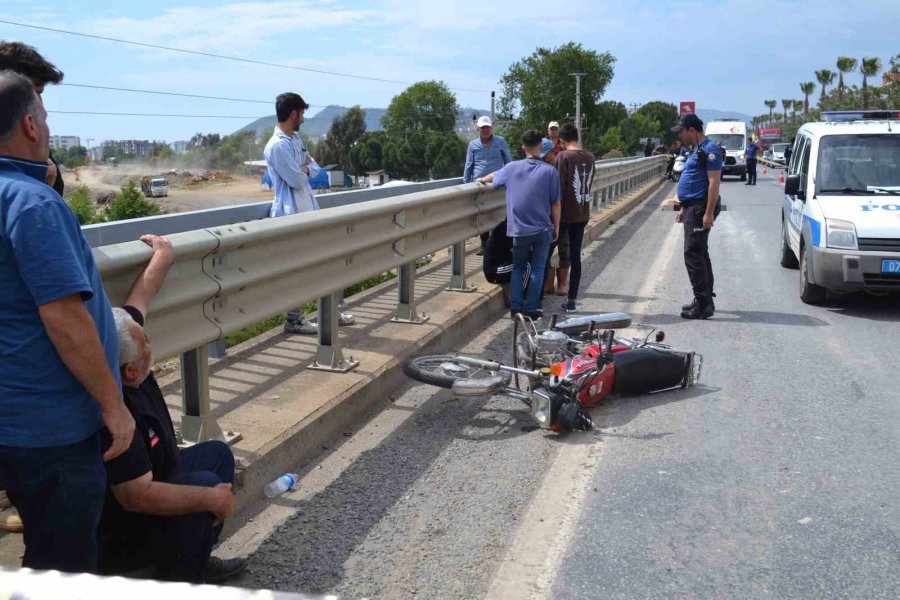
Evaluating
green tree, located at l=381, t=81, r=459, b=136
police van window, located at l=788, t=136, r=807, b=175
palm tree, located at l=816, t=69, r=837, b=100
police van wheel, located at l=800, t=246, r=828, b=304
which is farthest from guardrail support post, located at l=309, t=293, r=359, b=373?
green tree, located at l=381, t=81, r=459, b=136

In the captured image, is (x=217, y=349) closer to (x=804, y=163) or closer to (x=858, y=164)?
(x=858, y=164)

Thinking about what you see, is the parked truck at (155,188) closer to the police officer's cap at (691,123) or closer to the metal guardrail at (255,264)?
the police officer's cap at (691,123)

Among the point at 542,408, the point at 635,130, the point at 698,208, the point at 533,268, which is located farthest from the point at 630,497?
the point at 635,130

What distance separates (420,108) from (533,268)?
195 meters

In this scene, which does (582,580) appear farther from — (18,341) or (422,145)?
(422,145)

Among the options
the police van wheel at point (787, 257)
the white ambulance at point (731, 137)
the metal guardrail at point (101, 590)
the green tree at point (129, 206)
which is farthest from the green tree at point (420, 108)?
the metal guardrail at point (101, 590)

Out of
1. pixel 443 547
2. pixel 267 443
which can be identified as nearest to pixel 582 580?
pixel 443 547

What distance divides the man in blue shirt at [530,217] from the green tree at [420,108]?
628ft

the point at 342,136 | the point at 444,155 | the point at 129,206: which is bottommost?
the point at 129,206

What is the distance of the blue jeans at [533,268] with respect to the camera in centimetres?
821

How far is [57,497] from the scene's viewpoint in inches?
99.2

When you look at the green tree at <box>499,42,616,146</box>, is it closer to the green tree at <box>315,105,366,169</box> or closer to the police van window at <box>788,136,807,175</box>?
the green tree at <box>315,105,366,169</box>

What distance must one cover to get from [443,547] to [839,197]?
7.58m

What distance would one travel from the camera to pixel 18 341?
2.44 metres
